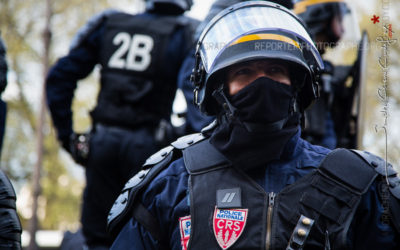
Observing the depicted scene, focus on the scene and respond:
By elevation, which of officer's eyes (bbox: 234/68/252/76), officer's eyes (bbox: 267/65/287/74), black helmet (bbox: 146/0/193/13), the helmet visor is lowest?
black helmet (bbox: 146/0/193/13)

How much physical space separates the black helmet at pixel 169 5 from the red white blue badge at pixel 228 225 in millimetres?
3016

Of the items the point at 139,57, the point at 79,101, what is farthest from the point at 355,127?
the point at 79,101

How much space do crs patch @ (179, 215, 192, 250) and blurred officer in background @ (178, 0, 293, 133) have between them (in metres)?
1.53

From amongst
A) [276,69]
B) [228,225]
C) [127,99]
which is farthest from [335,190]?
[127,99]

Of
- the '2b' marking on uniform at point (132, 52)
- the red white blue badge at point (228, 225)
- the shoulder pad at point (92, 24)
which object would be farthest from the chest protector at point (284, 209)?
the shoulder pad at point (92, 24)

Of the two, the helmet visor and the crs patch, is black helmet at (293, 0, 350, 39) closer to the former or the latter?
the helmet visor

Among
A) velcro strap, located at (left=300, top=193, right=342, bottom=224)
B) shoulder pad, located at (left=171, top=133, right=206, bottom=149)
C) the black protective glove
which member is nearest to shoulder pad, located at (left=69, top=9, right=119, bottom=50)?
the black protective glove

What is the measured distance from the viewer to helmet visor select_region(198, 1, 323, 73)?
9.11 feet

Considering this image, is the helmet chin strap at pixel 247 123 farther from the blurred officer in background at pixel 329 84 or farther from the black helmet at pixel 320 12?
the black helmet at pixel 320 12

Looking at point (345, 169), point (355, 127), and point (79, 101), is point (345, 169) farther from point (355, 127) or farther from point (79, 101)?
point (79, 101)

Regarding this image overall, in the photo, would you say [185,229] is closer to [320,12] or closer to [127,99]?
[127,99]

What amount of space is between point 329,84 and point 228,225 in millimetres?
3379

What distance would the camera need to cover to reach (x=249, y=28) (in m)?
2.77

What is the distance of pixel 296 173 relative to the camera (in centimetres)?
257
